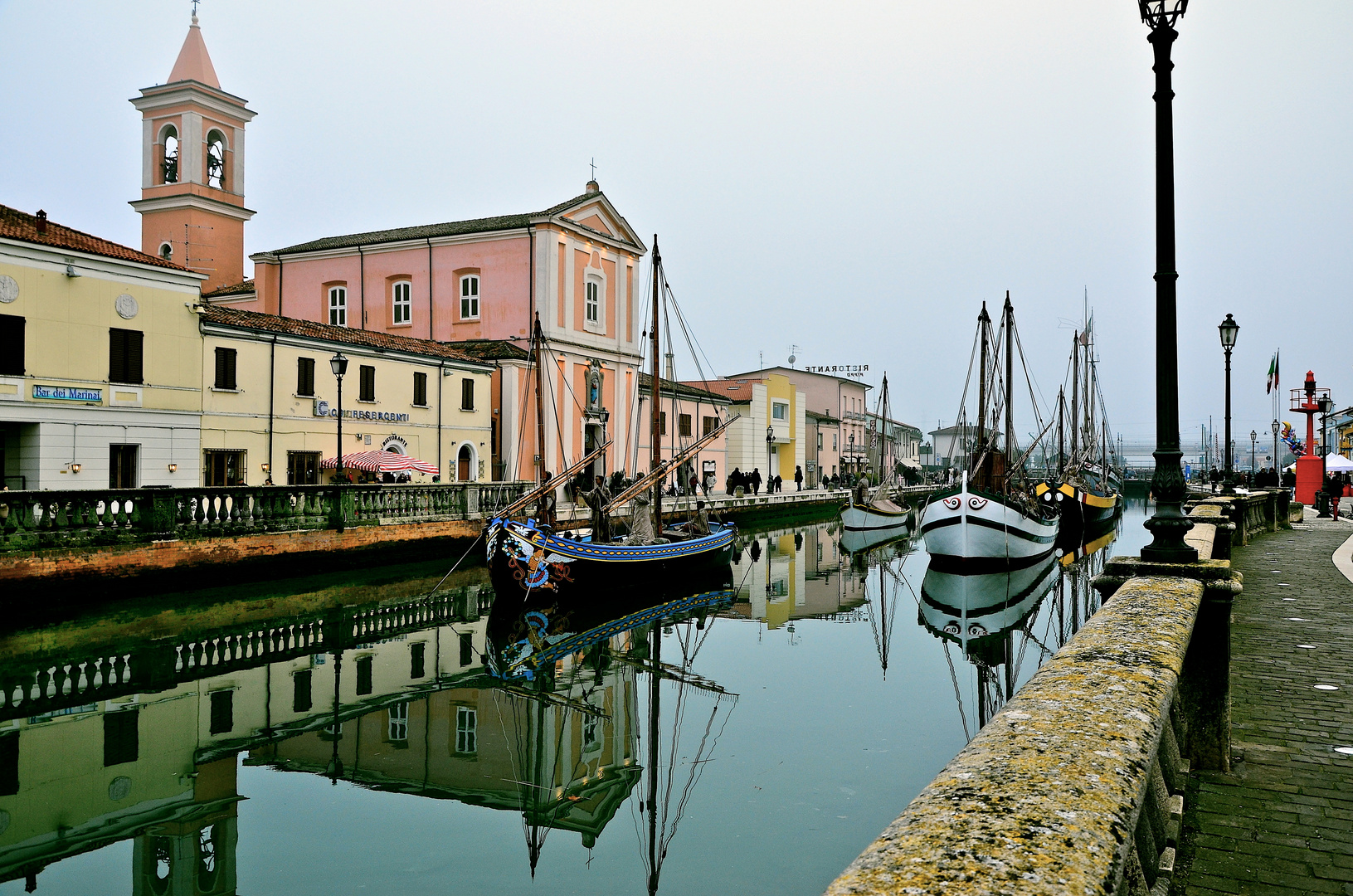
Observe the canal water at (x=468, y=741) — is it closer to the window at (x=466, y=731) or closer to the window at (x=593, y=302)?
the window at (x=466, y=731)

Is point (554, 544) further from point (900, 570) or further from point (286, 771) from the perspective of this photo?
point (900, 570)

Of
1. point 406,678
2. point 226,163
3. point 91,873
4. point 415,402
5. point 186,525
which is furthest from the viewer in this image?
point 226,163

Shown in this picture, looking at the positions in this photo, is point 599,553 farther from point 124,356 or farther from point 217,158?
point 217,158

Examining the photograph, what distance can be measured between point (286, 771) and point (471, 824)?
8.50 ft

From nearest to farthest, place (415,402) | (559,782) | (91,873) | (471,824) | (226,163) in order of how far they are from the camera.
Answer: (91,873), (471,824), (559,782), (415,402), (226,163)

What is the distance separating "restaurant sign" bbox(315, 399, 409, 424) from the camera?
30094 millimetres

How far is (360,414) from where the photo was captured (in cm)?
3136

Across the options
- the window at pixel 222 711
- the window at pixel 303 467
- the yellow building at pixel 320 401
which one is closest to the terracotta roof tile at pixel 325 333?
the yellow building at pixel 320 401

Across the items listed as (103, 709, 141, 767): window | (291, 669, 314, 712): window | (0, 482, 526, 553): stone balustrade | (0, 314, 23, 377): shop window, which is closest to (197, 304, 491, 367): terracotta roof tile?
(0, 314, 23, 377): shop window

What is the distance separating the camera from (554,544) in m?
20.4

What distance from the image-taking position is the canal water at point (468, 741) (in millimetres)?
7395

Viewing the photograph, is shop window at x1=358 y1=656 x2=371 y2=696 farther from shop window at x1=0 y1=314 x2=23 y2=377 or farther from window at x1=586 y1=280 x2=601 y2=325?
window at x1=586 y1=280 x2=601 y2=325

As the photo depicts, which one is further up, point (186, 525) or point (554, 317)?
point (554, 317)

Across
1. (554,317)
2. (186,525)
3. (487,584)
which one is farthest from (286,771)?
(554,317)
